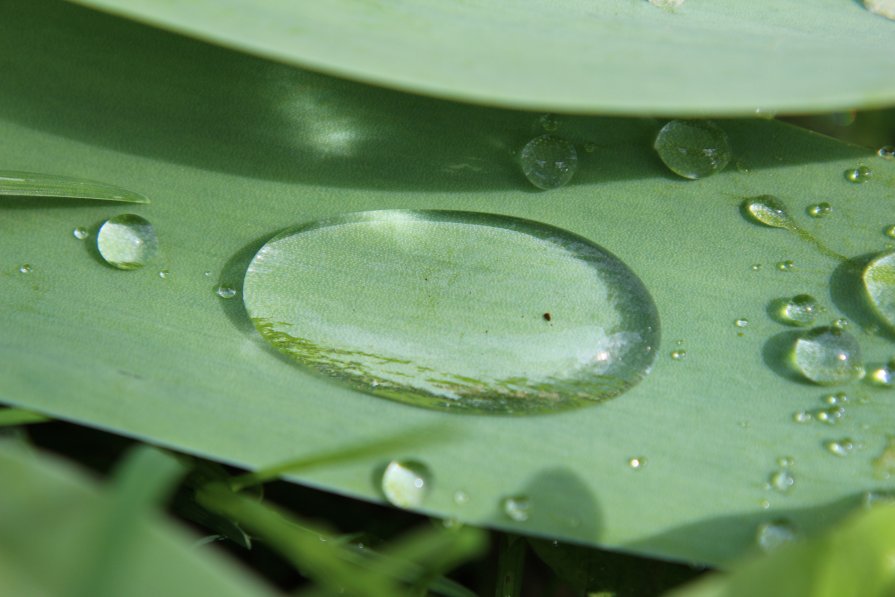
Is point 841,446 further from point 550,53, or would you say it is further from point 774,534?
point 550,53

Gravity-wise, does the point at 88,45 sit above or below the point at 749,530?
above

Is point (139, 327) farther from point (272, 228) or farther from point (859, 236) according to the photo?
point (859, 236)

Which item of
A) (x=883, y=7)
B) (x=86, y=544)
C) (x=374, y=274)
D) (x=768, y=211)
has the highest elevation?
(x=883, y=7)

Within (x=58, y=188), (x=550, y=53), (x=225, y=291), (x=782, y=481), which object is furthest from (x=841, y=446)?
(x=58, y=188)

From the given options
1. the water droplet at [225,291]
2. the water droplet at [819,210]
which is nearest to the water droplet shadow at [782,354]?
the water droplet at [819,210]

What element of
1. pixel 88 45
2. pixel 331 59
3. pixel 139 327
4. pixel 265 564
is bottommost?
pixel 265 564

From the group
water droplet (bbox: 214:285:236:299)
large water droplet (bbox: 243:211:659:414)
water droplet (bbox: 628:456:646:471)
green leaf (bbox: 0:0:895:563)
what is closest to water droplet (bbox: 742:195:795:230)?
green leaf (bbox: 0:0:895:563)

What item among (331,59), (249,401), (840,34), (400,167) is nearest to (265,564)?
(249,401)
